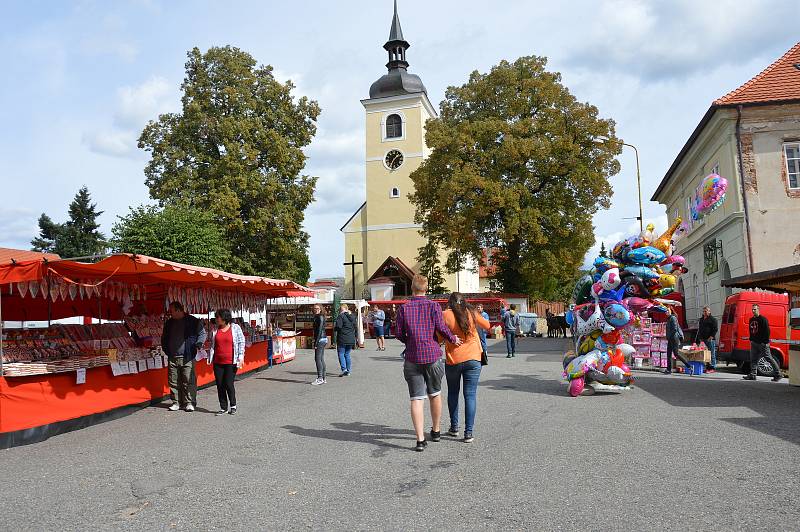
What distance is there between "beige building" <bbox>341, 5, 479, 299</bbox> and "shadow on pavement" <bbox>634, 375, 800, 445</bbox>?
36.5m

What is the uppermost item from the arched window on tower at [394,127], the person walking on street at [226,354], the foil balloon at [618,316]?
the arched window on tower at [394,127]

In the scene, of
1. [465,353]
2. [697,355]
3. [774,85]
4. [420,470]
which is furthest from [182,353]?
[774,85]

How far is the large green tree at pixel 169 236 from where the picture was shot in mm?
24547

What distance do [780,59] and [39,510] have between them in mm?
25207

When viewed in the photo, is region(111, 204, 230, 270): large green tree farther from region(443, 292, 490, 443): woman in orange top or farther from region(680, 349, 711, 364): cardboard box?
region(443, 292, 490, 443): woman in orange top

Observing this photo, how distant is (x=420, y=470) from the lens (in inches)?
245

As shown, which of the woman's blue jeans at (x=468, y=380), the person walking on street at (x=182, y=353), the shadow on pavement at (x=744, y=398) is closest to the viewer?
the woman's blue jeans at (x=468, y=380)

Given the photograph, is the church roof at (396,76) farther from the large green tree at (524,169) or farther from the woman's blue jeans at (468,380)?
the woman's blue jeans at (468,380)

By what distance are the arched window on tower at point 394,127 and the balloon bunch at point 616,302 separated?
40.1 m

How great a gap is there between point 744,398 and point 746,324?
6.22 m

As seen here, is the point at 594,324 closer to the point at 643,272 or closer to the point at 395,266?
the point at 643,272

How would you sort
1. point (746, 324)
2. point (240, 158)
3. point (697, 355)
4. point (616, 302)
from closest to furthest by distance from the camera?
point (616, 302)
point (697, 355)
point (746, 324)
point (240, 158)

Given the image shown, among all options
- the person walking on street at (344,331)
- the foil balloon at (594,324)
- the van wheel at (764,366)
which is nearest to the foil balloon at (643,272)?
the foil balloon at (594,324)

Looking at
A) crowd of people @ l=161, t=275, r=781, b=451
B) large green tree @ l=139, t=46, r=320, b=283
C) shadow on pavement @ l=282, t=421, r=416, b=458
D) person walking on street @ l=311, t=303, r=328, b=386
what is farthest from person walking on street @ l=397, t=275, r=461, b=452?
large green tree @ l=139, t=46, r=320, b=283
